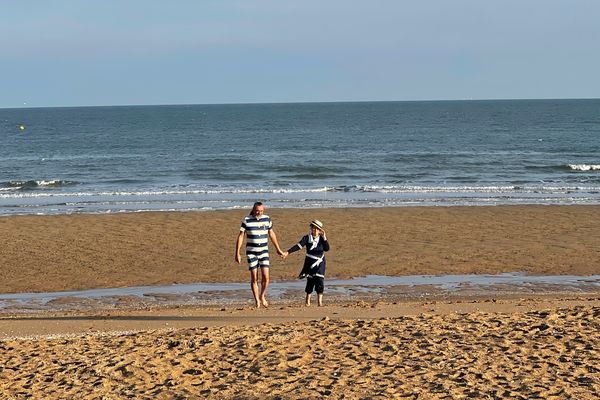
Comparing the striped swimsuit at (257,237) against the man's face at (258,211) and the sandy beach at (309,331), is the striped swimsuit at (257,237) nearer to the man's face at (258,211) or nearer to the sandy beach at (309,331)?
the man's face at (258,211)

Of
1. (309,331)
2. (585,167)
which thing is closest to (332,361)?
(309,331)

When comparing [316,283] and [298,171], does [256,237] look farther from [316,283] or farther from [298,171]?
[298,171]

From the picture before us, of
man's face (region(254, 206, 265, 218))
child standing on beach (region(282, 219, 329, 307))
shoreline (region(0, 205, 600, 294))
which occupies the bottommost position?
shoreline (region(0, 205, 600, 294))

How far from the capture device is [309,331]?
378 inches

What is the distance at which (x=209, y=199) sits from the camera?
29.7m

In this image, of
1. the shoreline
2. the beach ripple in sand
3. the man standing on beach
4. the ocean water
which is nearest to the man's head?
the man standing on beach

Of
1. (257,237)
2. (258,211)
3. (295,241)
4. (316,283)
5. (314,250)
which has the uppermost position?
(258,211)

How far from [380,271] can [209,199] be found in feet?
47.2

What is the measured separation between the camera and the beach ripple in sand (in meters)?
7.51

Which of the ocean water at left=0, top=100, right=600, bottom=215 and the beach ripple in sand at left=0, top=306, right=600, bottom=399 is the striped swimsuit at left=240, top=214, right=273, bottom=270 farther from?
the ocean water at left=0, top=100, right=600, bottom=215

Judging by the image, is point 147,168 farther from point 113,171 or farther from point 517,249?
point 517,249

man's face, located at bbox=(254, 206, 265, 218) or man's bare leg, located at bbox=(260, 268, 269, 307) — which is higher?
man's face, located at bbox=(254, 206, 265, 218)

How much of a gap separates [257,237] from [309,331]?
224 centimetres

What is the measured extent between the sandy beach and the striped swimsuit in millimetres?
766
